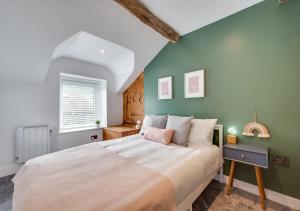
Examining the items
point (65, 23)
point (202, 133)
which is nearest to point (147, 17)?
point (65, 23)

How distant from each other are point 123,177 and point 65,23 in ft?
6.97

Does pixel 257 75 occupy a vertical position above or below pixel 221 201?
above

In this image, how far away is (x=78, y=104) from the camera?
3533 millimetres

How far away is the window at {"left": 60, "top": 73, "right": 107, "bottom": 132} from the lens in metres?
3.27

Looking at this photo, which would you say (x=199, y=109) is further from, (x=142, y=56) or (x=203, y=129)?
A: (x=142, y=56)

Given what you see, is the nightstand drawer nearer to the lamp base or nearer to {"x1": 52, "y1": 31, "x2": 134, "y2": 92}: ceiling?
the lamp base

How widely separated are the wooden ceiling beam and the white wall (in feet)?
6.21

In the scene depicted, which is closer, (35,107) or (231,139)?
(231,139)

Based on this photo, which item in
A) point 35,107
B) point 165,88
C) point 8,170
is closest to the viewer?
point 8,170

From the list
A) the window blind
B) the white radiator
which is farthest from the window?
the white radiator

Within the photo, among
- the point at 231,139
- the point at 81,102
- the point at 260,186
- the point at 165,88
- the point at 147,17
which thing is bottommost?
the point at 260,186

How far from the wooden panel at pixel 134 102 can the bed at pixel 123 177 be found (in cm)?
178

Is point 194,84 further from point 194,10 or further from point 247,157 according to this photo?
point 247,157

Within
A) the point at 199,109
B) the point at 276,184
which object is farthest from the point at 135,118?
the point at 276,184
